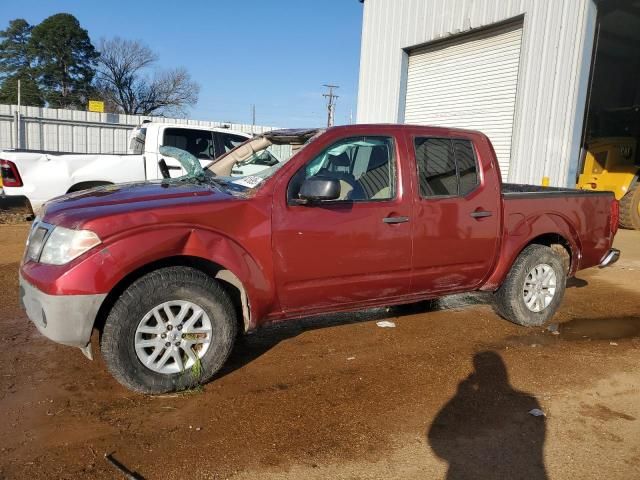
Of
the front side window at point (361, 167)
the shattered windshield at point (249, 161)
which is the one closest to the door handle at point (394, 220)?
the front side window at point (361, 167)

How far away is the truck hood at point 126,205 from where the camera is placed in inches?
128

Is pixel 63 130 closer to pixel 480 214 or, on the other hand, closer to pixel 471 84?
pixel 471 84

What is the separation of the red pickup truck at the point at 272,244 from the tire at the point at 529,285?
0.8 inches

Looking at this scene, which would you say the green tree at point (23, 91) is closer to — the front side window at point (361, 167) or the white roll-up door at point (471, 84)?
the white roll-up door at point (471, 84)

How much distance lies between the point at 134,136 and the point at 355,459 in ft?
29.4

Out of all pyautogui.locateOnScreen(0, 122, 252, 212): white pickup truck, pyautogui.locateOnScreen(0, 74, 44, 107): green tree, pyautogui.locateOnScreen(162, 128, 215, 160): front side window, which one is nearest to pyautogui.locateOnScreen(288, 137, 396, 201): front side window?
pyautogui.locateOnScreen(0, 122, 252, 212): white pickup truck

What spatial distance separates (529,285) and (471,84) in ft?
31.6

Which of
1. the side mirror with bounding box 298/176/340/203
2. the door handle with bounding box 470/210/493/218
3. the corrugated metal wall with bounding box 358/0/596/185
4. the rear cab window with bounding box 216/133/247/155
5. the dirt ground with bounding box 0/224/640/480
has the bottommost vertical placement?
the dirt ground with bounding box 0/224/640/480

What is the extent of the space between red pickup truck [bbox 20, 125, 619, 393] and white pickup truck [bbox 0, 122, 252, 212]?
3681 mm

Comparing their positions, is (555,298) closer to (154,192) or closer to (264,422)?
(264,422)

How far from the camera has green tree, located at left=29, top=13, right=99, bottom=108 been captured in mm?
47812

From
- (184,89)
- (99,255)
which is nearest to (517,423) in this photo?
(99,255)

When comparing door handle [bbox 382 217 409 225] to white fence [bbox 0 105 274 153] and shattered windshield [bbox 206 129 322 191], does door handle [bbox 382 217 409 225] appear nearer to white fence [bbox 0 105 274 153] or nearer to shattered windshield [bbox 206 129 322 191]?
shattered windshield [bbox 206 129 322 191]

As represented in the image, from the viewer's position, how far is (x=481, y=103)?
43.8 ft
